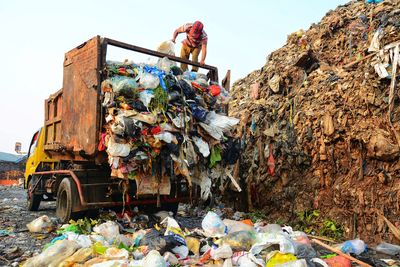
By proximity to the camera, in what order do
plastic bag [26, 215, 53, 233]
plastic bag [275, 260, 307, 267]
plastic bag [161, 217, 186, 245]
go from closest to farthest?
plastic bag [275, 260, 307, 267], plastic bag [161, 217, 186, 245], plastic bag [26, 215, 53, 233]

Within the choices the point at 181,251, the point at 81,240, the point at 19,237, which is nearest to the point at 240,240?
the point at 181,251

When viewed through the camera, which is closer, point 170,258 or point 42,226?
point 170,258

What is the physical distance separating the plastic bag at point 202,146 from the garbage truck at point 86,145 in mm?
→ 609

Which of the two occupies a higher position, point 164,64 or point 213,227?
point 164,64

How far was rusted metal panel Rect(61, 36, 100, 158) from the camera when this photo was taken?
493cm

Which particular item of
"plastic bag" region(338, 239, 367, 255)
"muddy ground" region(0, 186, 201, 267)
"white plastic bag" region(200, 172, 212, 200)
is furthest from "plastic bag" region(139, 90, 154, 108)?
"plastic bag" region(338, 239, 367, 255)

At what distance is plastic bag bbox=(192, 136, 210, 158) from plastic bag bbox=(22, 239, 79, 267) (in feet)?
6.76

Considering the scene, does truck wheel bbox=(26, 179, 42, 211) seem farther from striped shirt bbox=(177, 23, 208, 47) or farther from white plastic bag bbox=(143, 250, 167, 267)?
white plastic bag bbox=(143, 250, 167, 267)

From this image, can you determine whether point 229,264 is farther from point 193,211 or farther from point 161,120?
point 193,211

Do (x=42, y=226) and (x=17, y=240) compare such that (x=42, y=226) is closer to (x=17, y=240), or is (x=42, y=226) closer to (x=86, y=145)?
(x=17, y=240)

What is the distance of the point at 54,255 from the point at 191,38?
4.90 metres

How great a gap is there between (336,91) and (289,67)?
261cm

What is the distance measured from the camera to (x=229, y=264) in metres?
3.31

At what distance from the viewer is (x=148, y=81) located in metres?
4.82
